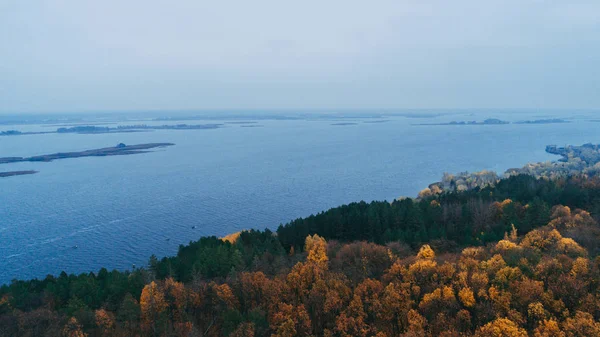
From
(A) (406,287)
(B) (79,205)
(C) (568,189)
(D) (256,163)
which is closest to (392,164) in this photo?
(D) (256,163)

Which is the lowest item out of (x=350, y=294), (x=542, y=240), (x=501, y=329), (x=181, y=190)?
(x=181, y=190)

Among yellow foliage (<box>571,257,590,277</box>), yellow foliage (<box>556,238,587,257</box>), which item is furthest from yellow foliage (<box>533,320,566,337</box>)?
yellow foliage (<box>556,238,587,257</box>)

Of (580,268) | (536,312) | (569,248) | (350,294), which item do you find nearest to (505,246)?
(569,248)

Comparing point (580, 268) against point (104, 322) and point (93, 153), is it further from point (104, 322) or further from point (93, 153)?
point (93, 153)

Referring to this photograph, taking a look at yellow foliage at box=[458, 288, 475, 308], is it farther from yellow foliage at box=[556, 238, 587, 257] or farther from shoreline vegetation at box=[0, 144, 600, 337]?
yellow foliage at box=[556, 238, 587, 257]

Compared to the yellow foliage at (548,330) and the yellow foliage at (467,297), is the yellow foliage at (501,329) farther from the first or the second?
the yellow foliage at (467,297)

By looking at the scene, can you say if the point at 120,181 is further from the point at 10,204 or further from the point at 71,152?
the point at 71,152

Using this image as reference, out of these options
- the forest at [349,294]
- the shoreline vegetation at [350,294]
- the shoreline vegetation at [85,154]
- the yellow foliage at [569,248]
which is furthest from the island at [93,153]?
the yellow foliage at [569,248]
